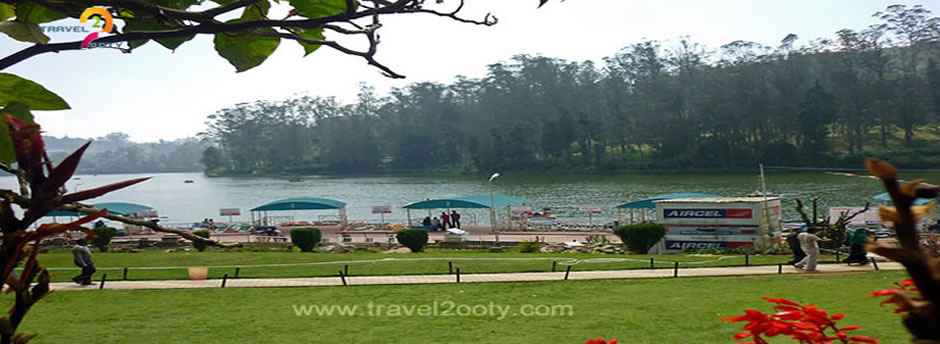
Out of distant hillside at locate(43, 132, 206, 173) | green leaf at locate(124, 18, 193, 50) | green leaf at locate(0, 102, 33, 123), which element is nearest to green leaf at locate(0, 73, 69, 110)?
green leaf at locate(0, 102, 33, 123)

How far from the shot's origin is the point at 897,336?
7.54 metres

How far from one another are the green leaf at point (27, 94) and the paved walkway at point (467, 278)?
39.7ft

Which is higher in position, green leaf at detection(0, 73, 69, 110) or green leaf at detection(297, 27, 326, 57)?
green leaf at detection(297, 27, 326, 57)

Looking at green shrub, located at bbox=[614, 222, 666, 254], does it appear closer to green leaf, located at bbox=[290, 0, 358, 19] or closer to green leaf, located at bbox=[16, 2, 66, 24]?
green leaf, located at bbox=[290, 0, 358, 19]

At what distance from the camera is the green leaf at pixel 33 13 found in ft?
2.97

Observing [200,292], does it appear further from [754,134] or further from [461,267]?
[754,134]

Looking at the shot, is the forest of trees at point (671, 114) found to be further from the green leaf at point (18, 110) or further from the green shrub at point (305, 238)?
the green leaf at point (18, 110)

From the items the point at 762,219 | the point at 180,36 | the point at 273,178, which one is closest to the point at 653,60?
the point at 273,178

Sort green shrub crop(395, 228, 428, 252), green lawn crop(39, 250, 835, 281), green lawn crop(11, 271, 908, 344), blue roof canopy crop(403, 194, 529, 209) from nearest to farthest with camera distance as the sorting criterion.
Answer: green lawn crop(11, 271, 908, 344)
green lawn crop(39, 250, 835, 281)
green shrub crop(395, 228, 428, 252)
blue roof canopy crop(403, 194, 529, 209)

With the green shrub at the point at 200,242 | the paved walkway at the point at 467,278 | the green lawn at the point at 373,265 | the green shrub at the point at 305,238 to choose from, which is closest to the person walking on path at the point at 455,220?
the green shrub at the point at 305,238

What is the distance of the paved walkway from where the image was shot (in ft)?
42.7

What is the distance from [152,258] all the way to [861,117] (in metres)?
64.5

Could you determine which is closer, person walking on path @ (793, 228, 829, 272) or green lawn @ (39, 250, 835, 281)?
person walking on path @ (793, 228, 829, 272)

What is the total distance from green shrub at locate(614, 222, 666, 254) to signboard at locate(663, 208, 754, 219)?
0.48m
